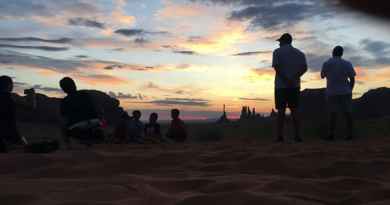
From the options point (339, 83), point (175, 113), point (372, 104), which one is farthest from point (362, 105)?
point (339, 83)

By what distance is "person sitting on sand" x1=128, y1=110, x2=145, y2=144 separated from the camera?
10453mm

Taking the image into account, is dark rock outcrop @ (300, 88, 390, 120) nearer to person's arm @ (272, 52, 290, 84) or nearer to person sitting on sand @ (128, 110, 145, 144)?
person sitting on sand @ (128, 110, 145, 144)

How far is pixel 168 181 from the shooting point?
3439 millimetres

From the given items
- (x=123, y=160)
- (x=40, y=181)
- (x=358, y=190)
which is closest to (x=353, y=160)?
(x=358, y=190)

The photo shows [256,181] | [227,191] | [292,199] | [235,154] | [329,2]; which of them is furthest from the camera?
[235,154]

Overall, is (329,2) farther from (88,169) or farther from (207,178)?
(88,169)

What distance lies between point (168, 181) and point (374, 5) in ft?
5.01

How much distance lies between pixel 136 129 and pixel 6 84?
11.5 feet

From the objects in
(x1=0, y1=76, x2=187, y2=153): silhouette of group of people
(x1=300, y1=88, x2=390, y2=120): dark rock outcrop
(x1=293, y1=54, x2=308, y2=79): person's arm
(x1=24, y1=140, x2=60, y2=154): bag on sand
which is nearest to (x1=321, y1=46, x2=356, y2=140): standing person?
(x1=293, y1=54, x2=308, y2=79): person's arm

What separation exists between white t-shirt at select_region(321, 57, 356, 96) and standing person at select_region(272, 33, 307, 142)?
917 mm

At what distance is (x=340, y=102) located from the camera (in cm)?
905

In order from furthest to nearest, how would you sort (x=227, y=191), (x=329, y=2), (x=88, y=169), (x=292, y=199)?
(x=88, y=169) → (x=227, y=191) → (x=292, y=199) → (x=329, y=2)

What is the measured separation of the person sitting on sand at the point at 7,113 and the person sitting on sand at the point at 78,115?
2.02ft

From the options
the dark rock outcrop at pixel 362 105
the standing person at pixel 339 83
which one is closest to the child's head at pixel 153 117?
the standing person at pixel 339 83
